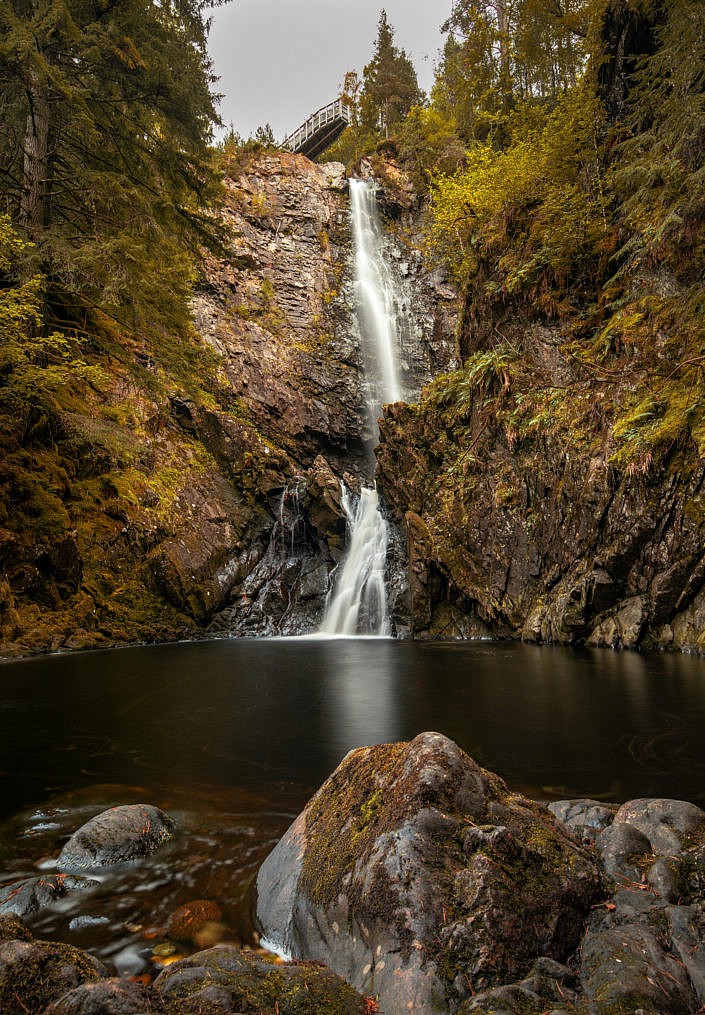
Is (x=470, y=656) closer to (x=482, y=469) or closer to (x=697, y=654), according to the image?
(x=697, y=654)

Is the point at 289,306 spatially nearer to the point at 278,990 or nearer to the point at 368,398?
the point at 368,398

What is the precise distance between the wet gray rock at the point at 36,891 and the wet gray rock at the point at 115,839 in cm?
14

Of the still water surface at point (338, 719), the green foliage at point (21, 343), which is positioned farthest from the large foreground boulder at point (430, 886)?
the green foliage at point (21, 343)

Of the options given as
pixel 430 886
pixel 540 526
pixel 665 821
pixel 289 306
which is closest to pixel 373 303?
pixel 289 306

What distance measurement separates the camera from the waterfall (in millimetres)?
17203

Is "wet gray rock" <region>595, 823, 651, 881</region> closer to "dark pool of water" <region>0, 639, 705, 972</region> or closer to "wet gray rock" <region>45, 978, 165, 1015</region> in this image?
"dark pool of water" <region>0, 639, 705, 972</region>

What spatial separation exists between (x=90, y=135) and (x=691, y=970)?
14988 mm

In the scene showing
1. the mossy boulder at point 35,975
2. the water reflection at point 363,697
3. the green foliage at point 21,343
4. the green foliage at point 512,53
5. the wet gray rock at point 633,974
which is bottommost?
the water reflection at point 363,697

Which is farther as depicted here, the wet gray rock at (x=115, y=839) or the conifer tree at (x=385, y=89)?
the conifer tree at (x=385, y=89)

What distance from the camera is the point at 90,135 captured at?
11.1 meters

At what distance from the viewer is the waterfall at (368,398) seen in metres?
17.2

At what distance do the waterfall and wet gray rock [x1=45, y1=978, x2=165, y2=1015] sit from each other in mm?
15255

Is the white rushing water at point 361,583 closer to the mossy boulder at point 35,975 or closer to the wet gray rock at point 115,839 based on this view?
the wet gray rock at point 115,839

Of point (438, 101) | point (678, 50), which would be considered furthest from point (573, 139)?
point (438, 101)
